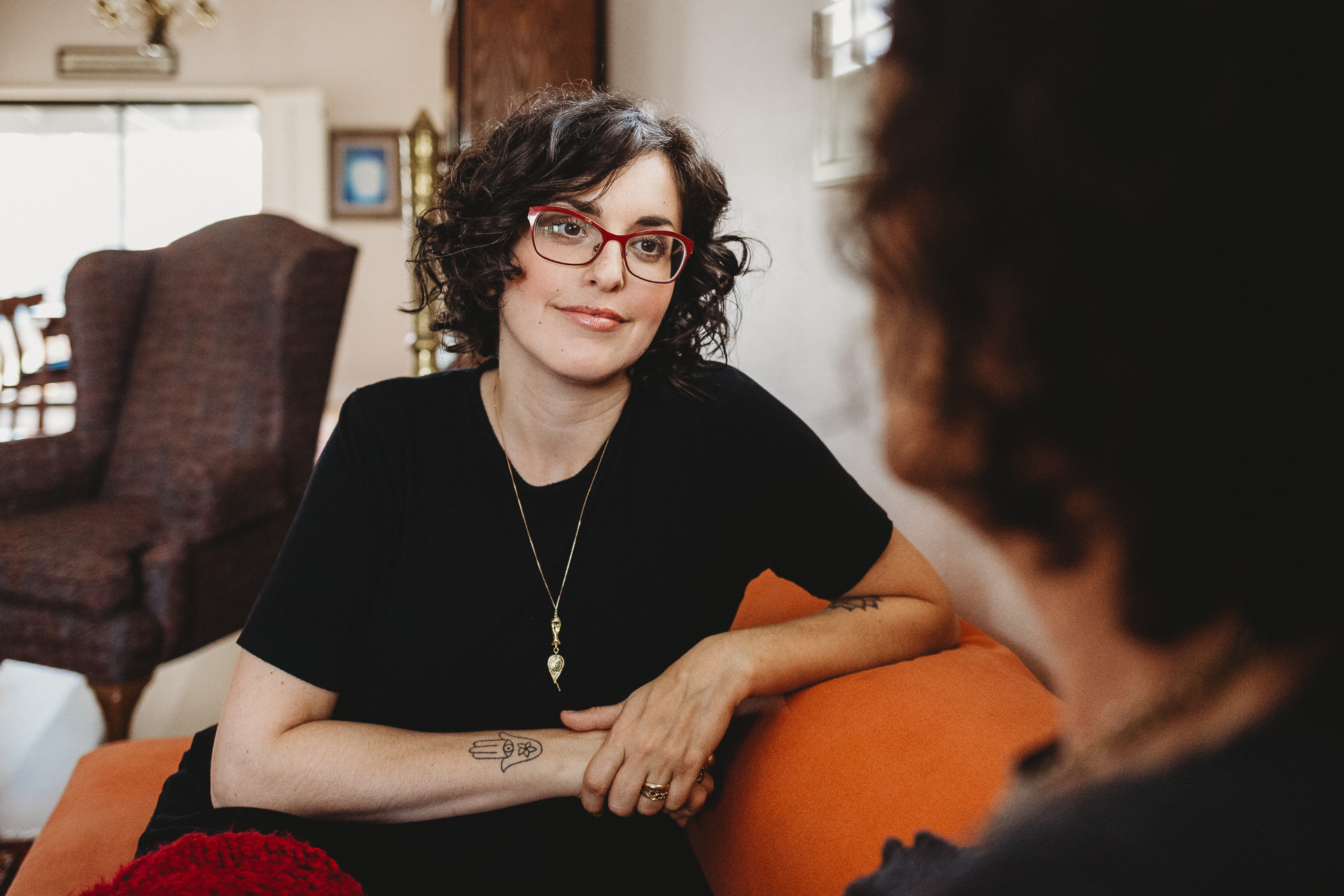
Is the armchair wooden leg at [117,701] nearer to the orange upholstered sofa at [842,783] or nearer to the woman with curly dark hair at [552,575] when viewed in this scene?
the orange upholstered sofa at [842,783]

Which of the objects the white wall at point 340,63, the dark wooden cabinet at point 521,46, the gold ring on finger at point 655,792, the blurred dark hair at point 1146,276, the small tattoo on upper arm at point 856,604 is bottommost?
the gold ring on finger at point 655,792

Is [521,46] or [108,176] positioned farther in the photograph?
[108,176]

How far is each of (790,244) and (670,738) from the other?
2.80 feet

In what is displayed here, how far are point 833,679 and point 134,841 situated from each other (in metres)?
0.80

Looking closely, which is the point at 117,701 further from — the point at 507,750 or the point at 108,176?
the point at 108,176

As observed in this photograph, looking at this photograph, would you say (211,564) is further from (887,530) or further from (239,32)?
(239,32)

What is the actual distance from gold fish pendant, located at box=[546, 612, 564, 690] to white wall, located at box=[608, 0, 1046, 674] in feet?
1.27

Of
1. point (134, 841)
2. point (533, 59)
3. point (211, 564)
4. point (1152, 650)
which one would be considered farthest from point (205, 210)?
point (1152, 650)

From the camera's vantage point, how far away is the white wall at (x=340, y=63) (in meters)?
6.54

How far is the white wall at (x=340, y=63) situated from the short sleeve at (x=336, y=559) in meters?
6.05

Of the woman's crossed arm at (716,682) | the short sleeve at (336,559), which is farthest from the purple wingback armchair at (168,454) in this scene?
the woman's crossed arm at (716,682)

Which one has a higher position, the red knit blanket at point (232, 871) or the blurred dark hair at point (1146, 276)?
the blurred dark hair at point (1146, 276)

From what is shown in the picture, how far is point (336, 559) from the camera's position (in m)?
0.93

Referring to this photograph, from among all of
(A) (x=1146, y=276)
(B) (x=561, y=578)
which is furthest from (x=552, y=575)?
(A) (x=1146, y=276)
